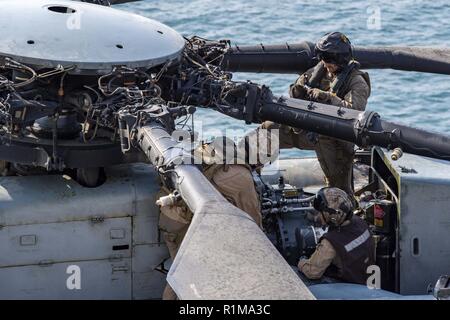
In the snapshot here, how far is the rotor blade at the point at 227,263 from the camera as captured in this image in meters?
6.80

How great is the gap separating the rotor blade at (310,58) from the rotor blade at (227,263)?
16.6ft

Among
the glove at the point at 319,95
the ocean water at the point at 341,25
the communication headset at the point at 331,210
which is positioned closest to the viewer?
the communication headset at the point at 331,210

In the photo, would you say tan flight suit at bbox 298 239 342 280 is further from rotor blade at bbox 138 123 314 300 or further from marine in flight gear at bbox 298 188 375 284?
rotor blade at bbox 138 123 314 300

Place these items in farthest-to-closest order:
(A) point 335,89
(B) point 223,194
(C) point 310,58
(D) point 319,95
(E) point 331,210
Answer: (C) point 310,58
(A) point 335,89
(D) point 319,95
(B) point 223,194
(E) point 331,210

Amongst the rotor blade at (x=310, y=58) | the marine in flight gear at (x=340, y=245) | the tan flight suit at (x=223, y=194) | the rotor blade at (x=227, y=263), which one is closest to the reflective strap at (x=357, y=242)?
the marine in flight gear at (x=340, y=245)

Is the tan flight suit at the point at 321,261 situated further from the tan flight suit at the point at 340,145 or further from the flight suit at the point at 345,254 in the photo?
the tan flight suit at the point at 340,145

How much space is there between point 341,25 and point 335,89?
18.3 metres

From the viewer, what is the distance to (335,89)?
41.8 feet

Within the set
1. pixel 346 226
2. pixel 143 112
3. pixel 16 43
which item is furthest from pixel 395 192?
pixel 16 43

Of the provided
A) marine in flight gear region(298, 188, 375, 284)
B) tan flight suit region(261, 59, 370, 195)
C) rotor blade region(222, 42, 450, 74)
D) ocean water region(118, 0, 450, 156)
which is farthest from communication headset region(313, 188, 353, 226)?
ocean water region(118, 0, 450, 156)

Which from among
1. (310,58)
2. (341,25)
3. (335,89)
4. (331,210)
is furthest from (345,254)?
(341,25)

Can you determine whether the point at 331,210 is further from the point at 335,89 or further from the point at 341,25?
the point at 341,25
